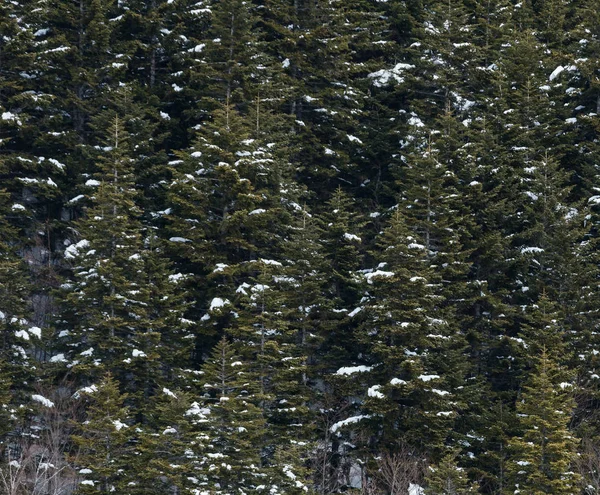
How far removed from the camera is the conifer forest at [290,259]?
28969mm

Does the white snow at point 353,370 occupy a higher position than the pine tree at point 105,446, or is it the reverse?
the white snow at point 353,370

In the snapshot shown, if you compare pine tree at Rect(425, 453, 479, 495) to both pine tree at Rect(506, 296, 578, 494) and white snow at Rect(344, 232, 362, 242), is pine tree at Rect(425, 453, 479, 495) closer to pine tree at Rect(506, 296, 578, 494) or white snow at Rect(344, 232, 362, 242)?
pine tree at Rect(506, 296, 578, 494)

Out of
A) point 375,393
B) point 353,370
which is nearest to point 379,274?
point 353,370

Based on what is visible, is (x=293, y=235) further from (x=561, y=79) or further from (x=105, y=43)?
(x=561, y=79)

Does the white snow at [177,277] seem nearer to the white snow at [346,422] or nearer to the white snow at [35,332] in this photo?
the white snow at [35,332]

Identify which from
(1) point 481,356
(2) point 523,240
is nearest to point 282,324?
(1) point 481,356

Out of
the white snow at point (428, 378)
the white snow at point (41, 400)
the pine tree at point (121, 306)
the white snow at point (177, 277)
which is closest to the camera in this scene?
the white snow at point (41, 400)

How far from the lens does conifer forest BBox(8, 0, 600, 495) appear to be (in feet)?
95.0

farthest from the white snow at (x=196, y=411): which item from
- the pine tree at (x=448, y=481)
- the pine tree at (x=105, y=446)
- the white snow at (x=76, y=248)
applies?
the white snow at (x=76, y=248)

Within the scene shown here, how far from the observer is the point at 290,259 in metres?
33.2

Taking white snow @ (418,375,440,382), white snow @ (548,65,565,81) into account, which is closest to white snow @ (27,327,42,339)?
white snow @ (418,375,440,382)

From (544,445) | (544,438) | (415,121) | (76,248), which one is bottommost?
(544,445)

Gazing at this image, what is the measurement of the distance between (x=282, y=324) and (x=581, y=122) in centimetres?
1782

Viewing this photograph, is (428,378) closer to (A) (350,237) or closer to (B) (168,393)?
(A) (350,237)
